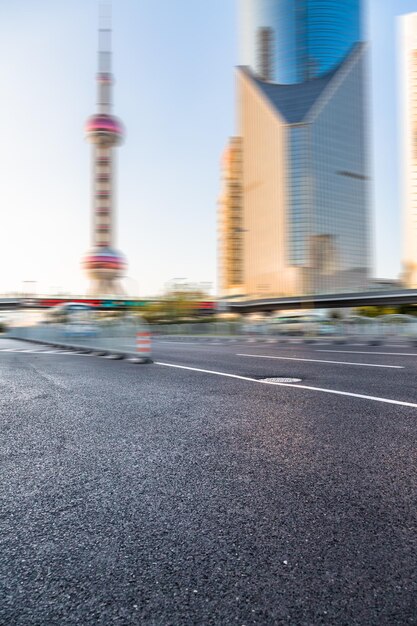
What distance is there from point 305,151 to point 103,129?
59.8 meters

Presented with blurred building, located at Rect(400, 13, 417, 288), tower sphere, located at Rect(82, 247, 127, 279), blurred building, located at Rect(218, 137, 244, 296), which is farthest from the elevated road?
blurred building, located at Rect(218, 137, 244, 296)

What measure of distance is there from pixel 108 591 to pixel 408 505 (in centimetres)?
180

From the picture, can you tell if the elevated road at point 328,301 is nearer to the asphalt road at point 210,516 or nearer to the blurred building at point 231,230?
the blurred building at point 231,230

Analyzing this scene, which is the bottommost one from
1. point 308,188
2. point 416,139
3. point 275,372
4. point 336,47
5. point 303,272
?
point 275,372

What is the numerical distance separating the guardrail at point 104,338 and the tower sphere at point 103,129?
A: 11247 centimetres

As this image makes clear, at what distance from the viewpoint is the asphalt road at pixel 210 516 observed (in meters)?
1.77

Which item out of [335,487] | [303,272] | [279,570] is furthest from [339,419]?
[303,272]

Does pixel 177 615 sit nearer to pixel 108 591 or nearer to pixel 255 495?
pixel 108 591

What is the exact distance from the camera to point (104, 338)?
56.9 ft

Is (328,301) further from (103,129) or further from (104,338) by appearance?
(103,129)

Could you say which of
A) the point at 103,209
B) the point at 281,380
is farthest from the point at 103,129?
the point at 281,380

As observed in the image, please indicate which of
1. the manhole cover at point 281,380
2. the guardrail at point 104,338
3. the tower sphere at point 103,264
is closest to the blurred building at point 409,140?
the tower sphere at point 103,264

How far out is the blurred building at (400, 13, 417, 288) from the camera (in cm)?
11238

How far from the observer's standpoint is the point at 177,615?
1696 millimetres
